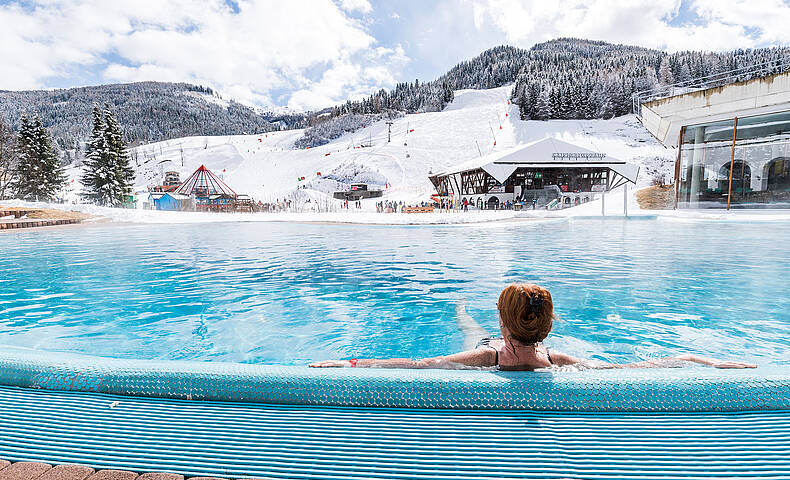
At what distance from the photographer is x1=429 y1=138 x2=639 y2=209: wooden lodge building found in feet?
99.7

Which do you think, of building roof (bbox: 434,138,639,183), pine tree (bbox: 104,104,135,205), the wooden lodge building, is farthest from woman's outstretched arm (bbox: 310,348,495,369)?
pine tree (bbox: 104,104,135,205)

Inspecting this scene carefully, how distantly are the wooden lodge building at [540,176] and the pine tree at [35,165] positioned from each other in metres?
33.7

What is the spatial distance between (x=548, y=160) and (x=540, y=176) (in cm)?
591

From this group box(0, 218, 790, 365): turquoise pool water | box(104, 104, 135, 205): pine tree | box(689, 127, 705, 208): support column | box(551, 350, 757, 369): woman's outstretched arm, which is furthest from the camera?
box(104, 104, 135, 205): pine tree

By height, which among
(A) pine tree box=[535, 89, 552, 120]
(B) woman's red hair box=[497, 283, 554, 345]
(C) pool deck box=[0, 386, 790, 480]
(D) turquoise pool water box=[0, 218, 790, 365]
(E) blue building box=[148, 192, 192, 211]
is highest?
(A) pine tree box=[535, 89, 552, 120]

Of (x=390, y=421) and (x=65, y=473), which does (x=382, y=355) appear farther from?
(x=65, y=473)

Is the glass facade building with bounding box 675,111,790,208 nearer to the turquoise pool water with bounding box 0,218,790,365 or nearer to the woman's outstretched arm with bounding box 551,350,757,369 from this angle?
the turquoise pool water with bounding box 0,218,790,365

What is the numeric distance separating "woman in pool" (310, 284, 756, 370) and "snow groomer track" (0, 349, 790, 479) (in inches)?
8.8

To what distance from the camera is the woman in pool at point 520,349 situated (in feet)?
7.77

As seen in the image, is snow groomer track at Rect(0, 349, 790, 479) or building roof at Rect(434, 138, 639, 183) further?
building roof at Rect(434, 138, 639, 183)

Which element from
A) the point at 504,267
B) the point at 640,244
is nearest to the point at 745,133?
the point at 640,244

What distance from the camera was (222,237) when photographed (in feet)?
50.6

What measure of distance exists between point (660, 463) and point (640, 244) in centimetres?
1134

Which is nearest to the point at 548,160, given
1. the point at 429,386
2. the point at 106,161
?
the point at 429,386
